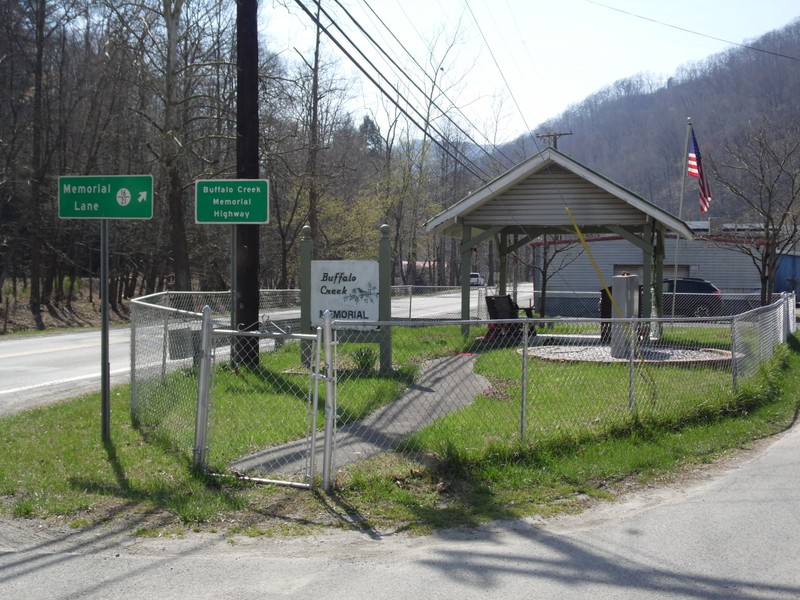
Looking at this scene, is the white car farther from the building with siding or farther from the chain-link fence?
the chain-link fence

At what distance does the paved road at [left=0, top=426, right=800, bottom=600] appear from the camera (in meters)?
4.41

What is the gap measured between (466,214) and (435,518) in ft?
42.7

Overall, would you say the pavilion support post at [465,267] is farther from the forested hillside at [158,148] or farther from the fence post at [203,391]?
the fence post at [203,391]

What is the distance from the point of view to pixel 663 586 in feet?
14.7

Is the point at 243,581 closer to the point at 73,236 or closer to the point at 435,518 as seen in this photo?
the point at 435,518

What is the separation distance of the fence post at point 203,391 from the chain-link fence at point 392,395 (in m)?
0.02

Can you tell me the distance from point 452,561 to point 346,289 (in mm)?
7548

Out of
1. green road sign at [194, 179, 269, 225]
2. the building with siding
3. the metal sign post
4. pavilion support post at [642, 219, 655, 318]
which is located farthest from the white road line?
the building with siding

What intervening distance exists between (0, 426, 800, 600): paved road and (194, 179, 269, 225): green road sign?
5.23m

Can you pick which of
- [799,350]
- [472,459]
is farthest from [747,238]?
[472,459]

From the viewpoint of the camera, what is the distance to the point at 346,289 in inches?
476

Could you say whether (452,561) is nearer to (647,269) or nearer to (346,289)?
(346,289)

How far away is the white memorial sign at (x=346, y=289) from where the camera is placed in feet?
39.6

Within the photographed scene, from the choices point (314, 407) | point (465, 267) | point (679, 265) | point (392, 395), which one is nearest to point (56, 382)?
point (392, 395)
